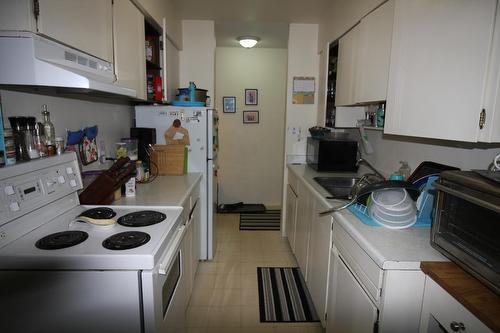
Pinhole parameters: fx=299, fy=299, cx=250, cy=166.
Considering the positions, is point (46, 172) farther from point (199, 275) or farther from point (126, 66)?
point (199, 275)

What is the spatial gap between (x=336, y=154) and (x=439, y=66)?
157 cm

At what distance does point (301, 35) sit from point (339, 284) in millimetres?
2759

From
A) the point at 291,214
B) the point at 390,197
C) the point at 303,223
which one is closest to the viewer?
the point at 390,197

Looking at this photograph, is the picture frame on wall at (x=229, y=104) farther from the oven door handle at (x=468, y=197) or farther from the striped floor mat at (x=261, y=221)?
the oven door handle at (x=468, y=197)

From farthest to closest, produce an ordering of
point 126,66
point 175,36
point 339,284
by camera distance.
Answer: point 175,36 < point 126,66 < point 339,284

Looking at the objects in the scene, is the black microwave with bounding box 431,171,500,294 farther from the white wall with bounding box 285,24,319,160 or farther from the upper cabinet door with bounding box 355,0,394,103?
the white wall with bounding box 285,24,319,160

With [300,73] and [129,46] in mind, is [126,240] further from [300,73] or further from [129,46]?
[300,73]

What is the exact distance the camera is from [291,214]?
3229 mm

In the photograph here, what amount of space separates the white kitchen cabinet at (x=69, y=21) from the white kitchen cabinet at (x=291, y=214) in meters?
2.11

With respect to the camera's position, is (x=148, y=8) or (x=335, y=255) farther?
(x=148, y=8)

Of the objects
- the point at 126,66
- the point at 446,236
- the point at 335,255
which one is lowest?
the point at 335,255

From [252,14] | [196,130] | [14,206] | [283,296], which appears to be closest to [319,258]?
[283,296]

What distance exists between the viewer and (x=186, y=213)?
2035mm

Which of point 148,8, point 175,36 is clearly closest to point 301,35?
point 175,36
